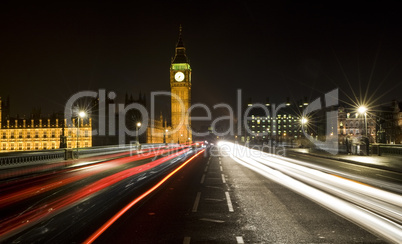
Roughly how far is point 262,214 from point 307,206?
1.88 meters

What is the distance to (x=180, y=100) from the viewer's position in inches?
5074

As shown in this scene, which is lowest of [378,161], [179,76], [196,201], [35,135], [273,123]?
[378,161]

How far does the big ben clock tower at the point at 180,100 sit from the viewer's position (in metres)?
128

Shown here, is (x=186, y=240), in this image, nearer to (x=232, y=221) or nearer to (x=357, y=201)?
(x=232, y=221)

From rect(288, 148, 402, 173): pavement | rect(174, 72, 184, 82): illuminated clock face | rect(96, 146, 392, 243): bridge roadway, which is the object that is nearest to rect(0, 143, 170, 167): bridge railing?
rect(96, 146, 392, 243): bridge roadway

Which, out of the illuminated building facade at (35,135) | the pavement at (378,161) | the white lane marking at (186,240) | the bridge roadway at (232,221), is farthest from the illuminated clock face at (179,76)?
the white lane marking at (186,240)

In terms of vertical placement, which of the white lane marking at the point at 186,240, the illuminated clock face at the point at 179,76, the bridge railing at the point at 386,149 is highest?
the illuminated clock face at the point at 179,76

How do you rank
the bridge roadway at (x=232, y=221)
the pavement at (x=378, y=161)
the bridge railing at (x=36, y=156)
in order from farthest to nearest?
the pavement at (x=378, y=161)
the bridge railing at (x=36, y=156)
the bridge roadway at (x=232, y=221)

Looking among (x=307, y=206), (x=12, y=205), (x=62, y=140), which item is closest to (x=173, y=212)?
(x=307, y=206)

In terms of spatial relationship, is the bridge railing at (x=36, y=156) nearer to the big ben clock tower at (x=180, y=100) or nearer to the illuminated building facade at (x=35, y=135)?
the illuminated building facade at (x=35, y=135)

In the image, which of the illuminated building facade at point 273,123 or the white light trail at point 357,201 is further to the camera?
the illuminated building facade at point 273,123

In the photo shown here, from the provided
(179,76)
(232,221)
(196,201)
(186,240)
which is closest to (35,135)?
(179,76)

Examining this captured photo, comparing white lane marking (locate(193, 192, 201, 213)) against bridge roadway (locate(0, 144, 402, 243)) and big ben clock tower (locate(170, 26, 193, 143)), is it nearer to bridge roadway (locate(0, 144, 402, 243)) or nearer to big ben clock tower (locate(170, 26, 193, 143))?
bridge roadway (locate(0, 144, 402, 243))

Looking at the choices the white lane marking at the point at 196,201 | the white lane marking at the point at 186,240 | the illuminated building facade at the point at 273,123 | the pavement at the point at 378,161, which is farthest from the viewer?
the illuminated building facade at the point at 273,123
